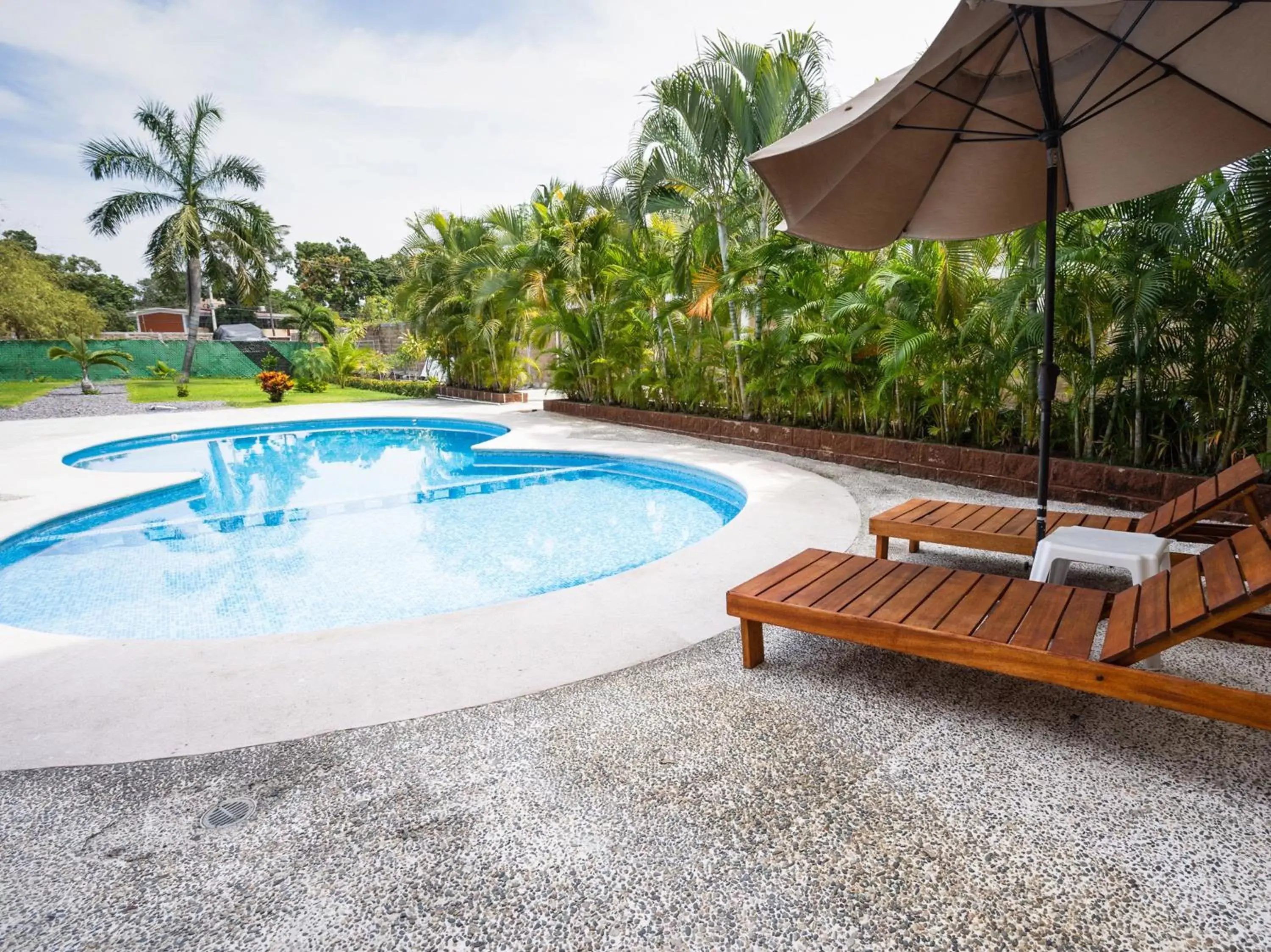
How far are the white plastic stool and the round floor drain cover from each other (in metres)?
3.30

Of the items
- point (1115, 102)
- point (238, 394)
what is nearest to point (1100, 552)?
point (1115, 102)

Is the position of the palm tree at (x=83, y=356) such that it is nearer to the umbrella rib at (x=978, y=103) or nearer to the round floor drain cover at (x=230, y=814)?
the round floor drain cover at (x=230, y=814)

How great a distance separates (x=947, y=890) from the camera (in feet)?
5.21

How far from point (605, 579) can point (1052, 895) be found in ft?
8.74

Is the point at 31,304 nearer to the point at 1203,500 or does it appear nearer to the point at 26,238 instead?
the point at 26,238

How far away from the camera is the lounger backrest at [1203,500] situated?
3.09 metres

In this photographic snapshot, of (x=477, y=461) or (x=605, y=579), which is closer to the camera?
(x=605, y=579)

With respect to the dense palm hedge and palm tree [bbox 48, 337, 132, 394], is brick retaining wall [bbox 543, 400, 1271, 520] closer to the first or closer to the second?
the dense palm hedge

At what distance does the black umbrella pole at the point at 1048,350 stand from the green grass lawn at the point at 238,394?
1642cm

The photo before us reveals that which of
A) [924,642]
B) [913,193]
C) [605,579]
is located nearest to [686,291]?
[913,193]

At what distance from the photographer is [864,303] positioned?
617cm

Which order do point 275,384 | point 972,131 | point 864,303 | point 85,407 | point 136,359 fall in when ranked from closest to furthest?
point 972,131 → point 864,303 → point 85,407 → point 275,384 → point 136,359

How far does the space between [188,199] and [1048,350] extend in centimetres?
2471

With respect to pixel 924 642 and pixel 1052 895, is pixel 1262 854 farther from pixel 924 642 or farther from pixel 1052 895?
pixel 924 642
